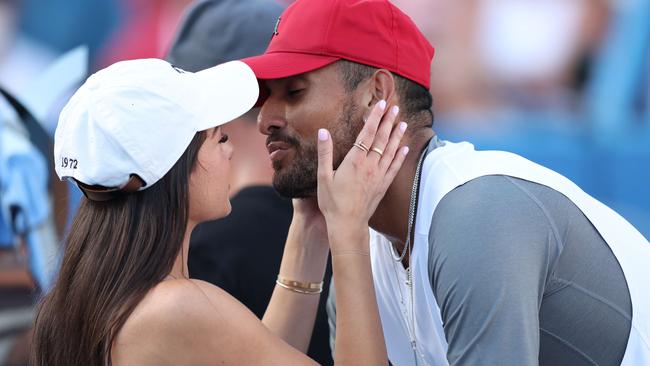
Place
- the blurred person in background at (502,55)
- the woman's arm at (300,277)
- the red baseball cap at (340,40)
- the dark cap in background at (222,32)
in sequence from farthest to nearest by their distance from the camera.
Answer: the blurred person in background at (502,55), the dark cap in background at (222,32), the woman's arm at (300,277), the red baseball cap at (340,40)

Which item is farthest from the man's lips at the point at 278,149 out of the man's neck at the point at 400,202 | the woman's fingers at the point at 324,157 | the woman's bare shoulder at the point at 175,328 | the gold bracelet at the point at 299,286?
the woman's bare shoulder at the point at 175,328

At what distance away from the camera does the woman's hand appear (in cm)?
221

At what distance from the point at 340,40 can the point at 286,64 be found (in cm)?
14

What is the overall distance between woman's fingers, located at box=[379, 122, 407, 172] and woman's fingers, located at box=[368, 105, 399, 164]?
0.4 inches

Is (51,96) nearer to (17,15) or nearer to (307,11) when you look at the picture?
(17,15)

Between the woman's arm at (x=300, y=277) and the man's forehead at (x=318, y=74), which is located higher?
the man's forehead at (x=318, y=74)

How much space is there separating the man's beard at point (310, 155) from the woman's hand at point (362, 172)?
82mm

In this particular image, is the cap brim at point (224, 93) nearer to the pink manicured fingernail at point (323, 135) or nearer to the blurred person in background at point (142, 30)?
the pink manicured fingernail at point (323, 135)

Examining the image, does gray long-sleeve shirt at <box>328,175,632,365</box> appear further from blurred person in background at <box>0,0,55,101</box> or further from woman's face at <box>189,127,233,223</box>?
blurred person in background at <box>0,0,55,101</box>

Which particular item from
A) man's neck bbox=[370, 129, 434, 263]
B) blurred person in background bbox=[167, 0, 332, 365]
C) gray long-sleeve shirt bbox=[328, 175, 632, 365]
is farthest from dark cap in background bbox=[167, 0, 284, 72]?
gray long-sleeve shirt bbox=[328, 175, 632, 365]

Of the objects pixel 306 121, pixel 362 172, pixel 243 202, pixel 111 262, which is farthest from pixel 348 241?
pixel 243 202

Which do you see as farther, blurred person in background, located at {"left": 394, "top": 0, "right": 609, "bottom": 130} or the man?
blurred person in background, located at {"left": 394, "top": 0, "right": 609, "bottom": 130}

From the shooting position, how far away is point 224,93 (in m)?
2.22

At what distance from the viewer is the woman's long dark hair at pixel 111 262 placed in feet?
6.68
